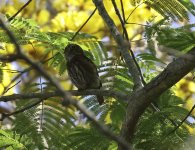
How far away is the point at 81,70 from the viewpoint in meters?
5.55

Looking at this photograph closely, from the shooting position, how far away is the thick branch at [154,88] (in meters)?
2.96

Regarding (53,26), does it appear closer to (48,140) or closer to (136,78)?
(48,140)

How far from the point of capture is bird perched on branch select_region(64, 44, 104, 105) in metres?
5.33

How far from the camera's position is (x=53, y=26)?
6.61m

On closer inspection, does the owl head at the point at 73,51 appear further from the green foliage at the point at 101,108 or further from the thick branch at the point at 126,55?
the thick branch at the point at 126,55

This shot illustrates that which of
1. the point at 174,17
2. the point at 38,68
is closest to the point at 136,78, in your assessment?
the point at 174,17

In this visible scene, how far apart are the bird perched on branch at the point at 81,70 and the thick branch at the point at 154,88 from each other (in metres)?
1.96

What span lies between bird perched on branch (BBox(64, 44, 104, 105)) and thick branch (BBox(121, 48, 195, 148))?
196cm

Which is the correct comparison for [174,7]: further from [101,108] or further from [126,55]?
[101,108]

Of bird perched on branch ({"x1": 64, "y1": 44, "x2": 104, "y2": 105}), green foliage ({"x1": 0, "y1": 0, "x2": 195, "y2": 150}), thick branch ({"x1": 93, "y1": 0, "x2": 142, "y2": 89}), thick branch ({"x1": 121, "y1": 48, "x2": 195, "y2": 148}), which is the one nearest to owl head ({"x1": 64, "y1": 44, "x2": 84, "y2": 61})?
bird perched on branch ({"x1": 64, "y1": 44, "x2": 104, "y2": 105})

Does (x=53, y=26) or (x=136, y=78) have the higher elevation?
(x=53, y=26)

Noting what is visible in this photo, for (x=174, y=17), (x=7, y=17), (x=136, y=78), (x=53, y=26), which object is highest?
(x=53, y=26)

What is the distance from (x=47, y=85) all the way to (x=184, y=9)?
4.88ft

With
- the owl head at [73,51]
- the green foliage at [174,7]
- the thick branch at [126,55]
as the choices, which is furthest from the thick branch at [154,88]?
the owl head at [73,51]
